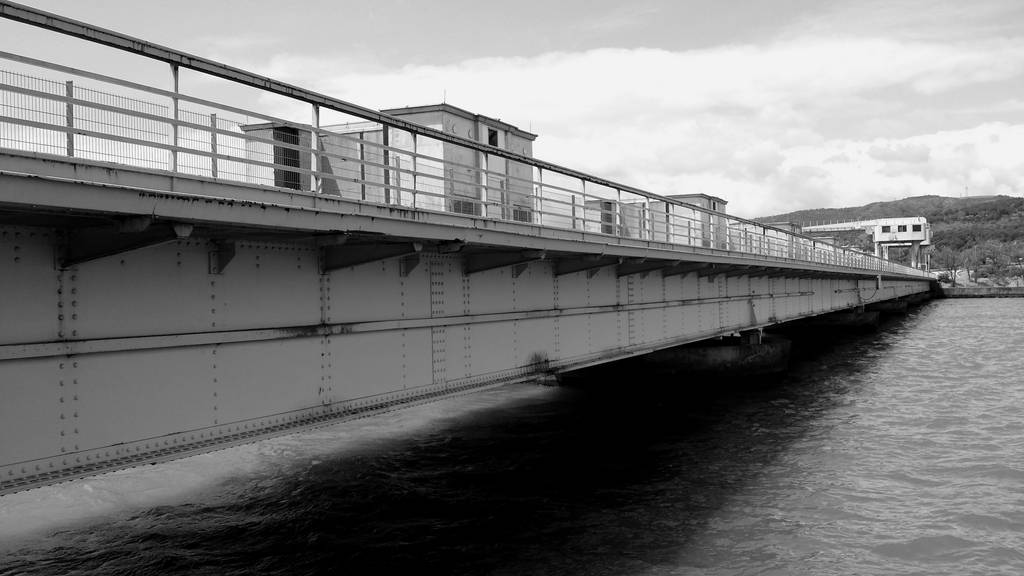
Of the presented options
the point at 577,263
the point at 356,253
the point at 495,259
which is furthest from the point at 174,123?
the point at 577,263

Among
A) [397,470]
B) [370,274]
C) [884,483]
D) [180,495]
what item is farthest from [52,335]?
[884,483]

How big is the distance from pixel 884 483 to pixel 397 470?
9.76m

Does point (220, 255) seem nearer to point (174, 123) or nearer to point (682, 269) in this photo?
point (174, 123)

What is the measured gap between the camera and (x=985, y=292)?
9756cm

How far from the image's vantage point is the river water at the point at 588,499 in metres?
10.6

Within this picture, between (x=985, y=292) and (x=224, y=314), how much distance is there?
368 ft

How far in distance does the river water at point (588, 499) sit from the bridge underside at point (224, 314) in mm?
2785

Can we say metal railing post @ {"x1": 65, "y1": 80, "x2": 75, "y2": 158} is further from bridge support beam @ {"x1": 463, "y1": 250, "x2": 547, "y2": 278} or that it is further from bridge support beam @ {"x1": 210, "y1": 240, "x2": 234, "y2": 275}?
bridge support beam @ {"x1": 463, "y1": 250, "x2": 547, "y2": 278}

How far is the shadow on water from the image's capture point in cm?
1054

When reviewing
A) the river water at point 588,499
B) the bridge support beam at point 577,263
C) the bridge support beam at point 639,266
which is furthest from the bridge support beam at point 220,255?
the bridge support beam at point 639,266

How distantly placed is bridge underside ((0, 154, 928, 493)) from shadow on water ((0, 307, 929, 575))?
256 cm

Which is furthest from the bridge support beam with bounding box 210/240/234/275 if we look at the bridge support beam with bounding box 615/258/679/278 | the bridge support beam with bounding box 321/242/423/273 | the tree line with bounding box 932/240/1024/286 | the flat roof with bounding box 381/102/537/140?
the tree line with bounding box 932/240/1024/286

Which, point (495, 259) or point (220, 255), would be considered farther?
point (495, 259)

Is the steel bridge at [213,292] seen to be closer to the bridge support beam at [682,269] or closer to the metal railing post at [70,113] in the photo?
the metal railing post at [70,113]
